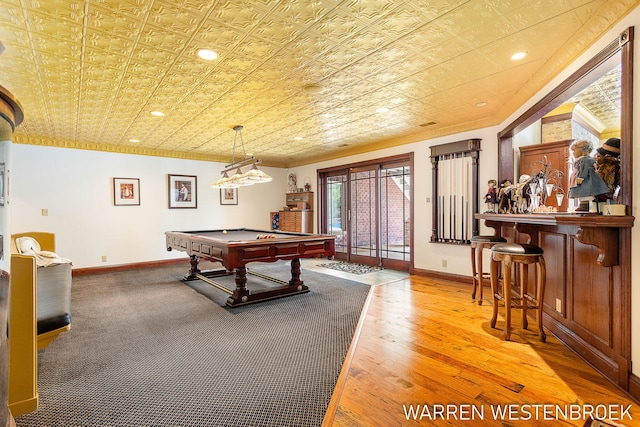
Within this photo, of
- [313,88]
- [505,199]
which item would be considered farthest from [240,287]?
[505,199]

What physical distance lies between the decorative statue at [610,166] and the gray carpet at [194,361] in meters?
2.16

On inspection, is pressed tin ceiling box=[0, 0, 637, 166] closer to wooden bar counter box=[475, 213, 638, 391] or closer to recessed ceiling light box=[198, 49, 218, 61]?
recessed ceiling light box=[198, 49, 218, 61]

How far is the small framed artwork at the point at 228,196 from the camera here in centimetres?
714

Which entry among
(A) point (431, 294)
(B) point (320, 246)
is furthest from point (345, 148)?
(A) point (431, 294)

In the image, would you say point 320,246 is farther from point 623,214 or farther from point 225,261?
point 623,214

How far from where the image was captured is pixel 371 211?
245 inches

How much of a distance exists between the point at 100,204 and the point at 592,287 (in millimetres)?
7025

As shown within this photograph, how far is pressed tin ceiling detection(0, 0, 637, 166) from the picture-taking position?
6.41ft

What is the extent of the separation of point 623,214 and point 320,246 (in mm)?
2881

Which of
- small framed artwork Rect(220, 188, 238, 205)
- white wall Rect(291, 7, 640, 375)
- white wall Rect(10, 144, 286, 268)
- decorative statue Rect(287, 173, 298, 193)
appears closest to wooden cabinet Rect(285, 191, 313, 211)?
decorative statue Rect(287, 173, 298, 193)

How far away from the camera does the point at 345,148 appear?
21.1 ft

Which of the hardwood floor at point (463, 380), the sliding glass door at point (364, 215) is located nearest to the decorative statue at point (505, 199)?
the hardwood floor at point (463, 380)

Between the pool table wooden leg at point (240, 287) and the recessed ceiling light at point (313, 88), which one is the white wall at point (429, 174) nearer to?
the recessed ceiling light at point (313, 88)

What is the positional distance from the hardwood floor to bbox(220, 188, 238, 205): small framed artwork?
16.7 ft
